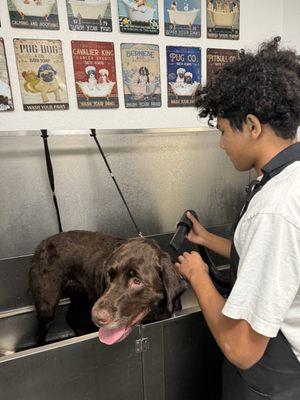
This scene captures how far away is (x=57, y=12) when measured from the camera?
1.45 m

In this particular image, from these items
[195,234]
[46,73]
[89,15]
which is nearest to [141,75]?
[89,15]

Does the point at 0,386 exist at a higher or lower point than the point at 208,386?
higher

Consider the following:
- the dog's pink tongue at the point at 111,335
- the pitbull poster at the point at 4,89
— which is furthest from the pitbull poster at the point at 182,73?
the dog's pink tongue at the point at 111,335

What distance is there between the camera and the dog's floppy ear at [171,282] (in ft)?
3.23

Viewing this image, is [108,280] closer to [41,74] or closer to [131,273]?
[131,273]

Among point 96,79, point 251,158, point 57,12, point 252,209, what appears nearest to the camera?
point 252,209

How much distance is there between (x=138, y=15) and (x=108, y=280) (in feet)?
4.38

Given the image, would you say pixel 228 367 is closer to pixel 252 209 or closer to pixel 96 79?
pixel 252 209

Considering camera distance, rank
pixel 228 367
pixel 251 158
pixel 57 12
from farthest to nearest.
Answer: pixel 57 12
pixel 228 367
pixel 251 158

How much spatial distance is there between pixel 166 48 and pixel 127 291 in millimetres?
1349

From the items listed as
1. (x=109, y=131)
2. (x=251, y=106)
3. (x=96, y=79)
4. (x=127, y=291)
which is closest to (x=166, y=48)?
(x=96, y=79)

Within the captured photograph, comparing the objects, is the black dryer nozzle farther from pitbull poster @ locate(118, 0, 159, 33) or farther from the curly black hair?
pitbull poster @ locate(118, 0, 159, 33)

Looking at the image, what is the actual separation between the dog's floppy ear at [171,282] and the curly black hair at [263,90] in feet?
1.63

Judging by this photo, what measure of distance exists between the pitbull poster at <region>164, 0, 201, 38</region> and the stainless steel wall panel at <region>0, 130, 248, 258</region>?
21.8 inches
